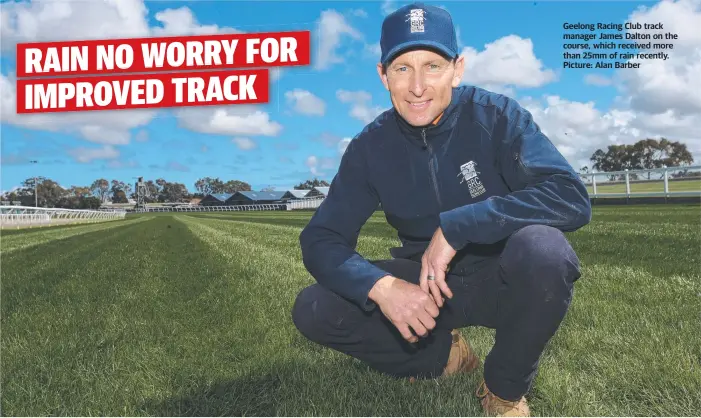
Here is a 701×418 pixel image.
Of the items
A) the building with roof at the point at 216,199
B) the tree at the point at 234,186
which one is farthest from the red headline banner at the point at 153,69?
the tree at the point at 234,186

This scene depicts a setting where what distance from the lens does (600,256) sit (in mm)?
7785

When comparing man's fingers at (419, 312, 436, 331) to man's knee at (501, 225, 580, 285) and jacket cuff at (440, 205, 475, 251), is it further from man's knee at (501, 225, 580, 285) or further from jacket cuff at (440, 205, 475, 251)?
man's knee at (501, 225, 580, 285)

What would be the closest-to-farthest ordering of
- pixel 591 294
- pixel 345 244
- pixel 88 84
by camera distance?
pixel 345 244
pixel 591 294
pixel 88 84

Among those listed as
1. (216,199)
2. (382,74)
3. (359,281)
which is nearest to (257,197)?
(216,199)

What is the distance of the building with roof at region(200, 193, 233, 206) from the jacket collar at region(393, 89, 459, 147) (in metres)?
143

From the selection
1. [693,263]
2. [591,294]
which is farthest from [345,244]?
[693,263]

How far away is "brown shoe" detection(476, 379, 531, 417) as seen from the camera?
2637 millimetres

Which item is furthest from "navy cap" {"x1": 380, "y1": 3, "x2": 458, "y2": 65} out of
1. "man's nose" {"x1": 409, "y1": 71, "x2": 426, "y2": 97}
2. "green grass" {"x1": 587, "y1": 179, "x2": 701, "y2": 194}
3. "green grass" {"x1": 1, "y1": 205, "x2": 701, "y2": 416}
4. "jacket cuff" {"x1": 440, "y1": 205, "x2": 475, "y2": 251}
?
"green grass" {"x1": 587, "y1": 179, "x2": 701, "y2": 194}

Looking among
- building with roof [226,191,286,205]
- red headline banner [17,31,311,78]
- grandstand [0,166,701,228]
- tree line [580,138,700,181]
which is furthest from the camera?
building with roof [226,191,286,205]

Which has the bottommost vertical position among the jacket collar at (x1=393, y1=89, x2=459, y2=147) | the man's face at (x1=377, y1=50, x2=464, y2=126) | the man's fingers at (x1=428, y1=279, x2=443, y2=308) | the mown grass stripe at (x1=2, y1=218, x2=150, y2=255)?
the mown grass stripe at (x1=2, y1=218, x2=150, y2=255)

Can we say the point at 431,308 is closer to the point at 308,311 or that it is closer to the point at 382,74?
the point at 308,311

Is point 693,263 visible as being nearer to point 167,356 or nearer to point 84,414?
point 167,356

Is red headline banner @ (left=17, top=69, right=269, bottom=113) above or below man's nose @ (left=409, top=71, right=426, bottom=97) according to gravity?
above

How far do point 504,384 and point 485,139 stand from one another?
4.06ft
